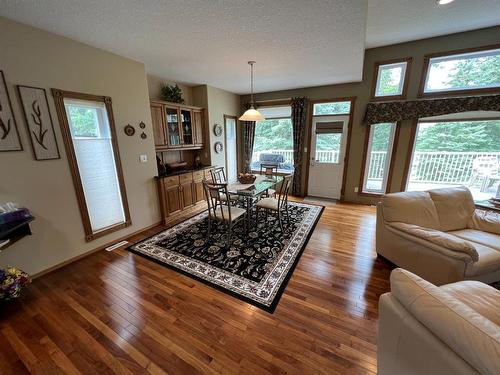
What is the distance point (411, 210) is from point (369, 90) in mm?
3007

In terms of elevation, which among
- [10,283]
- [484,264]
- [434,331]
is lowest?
[10,283]

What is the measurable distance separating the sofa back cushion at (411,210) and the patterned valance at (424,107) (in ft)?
7.46

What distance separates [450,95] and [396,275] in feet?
13.6

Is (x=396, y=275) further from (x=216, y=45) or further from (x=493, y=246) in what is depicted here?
(x=216, y=45)

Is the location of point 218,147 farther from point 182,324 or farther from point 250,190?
point 182,324

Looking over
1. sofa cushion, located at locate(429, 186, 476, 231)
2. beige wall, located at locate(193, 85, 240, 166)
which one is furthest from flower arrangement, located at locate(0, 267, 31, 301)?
sofa cushion, located at locate(429, 186, 476, 231)

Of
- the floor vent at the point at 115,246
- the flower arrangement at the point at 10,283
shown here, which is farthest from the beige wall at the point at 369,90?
the flower arrangement at the point at 10,283

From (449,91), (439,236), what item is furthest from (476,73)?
(439,236)

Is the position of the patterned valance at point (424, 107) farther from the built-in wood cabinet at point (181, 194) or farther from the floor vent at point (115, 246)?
the floor vent at point (115, 246)

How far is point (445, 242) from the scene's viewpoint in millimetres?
1761

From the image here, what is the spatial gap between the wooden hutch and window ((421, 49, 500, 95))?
174 inches

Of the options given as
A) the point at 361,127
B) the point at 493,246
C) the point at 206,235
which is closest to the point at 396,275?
the point at 493,246

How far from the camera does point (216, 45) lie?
8.16ft

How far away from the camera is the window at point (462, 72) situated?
3258 mm
